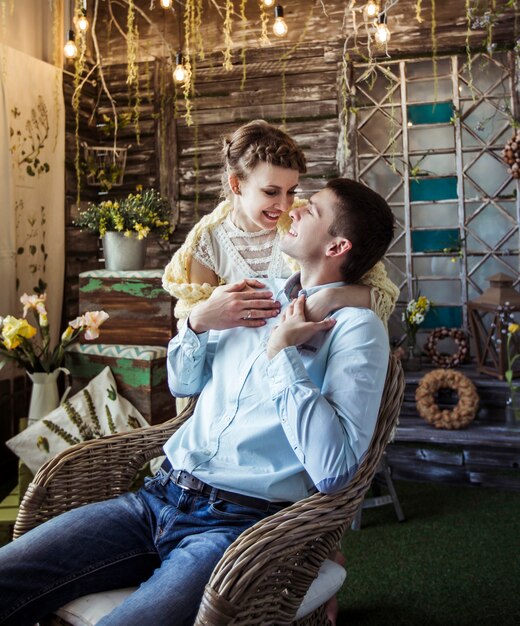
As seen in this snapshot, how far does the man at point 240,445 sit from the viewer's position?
4.44 ft

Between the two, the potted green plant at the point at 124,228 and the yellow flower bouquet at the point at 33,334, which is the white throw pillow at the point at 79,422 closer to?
the yellow flower bouquet at the point at 33,334

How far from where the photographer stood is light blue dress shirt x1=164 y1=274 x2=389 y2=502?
1.36 meters

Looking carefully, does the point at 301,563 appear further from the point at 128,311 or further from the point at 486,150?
the point at 486,150

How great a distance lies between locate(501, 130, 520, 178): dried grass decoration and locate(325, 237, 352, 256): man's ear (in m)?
2.48

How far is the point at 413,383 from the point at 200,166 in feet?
6.48

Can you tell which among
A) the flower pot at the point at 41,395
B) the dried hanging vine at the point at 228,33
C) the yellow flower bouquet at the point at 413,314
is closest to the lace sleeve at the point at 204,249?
the flower pot at the point at 41,395

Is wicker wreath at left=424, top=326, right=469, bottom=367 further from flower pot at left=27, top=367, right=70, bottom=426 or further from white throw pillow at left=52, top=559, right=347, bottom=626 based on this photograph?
white throw pillow at left=52, top=559, right=347, bottom=626

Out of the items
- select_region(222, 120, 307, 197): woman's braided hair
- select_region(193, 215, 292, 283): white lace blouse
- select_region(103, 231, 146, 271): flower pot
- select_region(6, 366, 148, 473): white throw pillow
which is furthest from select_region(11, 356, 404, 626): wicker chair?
select_region(103, 231, 146, 271): flower pot

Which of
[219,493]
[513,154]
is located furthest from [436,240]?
[219,493]

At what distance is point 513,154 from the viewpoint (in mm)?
3656

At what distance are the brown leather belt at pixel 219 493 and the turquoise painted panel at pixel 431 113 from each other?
312 cm

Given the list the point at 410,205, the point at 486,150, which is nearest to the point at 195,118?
the point at 410,205

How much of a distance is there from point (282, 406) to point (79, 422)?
1.84m

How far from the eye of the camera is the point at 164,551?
150cm
